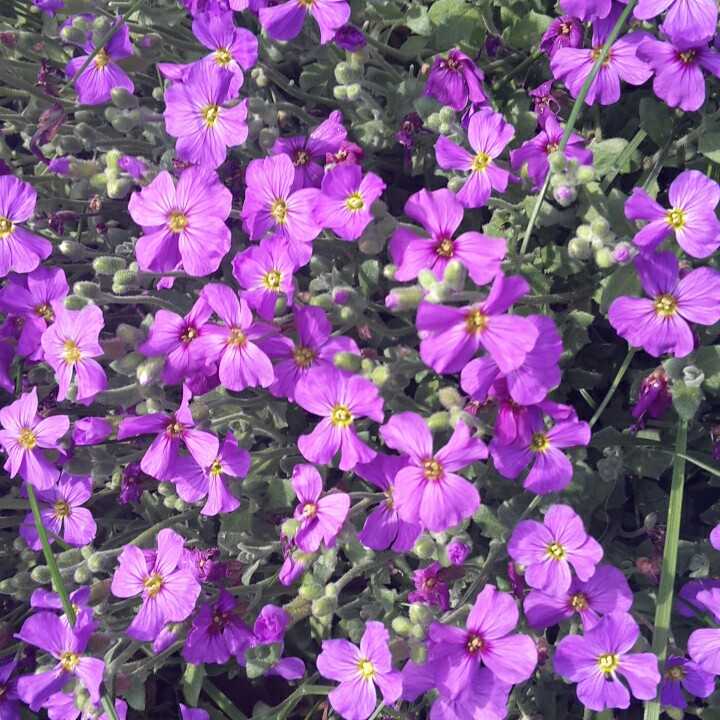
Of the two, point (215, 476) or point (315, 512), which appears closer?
point (315, 512)

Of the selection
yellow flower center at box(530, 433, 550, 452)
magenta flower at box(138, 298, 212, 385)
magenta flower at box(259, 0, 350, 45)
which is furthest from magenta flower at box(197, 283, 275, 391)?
magenta flower at box(259, 0, 350, 45)

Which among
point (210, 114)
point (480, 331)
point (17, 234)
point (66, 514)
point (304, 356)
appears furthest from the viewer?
point (66, 514)

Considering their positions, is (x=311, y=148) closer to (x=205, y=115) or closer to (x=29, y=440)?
(x=205, y=115)

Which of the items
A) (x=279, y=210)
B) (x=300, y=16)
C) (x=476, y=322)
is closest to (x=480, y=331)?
(x=476, y=322)

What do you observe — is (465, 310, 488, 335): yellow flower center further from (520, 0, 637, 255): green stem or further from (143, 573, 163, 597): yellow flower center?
(143, 573, 163, 597): yellow flower center

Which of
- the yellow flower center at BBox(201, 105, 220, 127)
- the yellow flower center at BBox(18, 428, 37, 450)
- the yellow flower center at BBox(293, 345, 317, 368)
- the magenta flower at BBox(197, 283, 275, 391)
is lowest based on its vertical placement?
the yellow flower center at BBox(18, 428, 37, 450)
